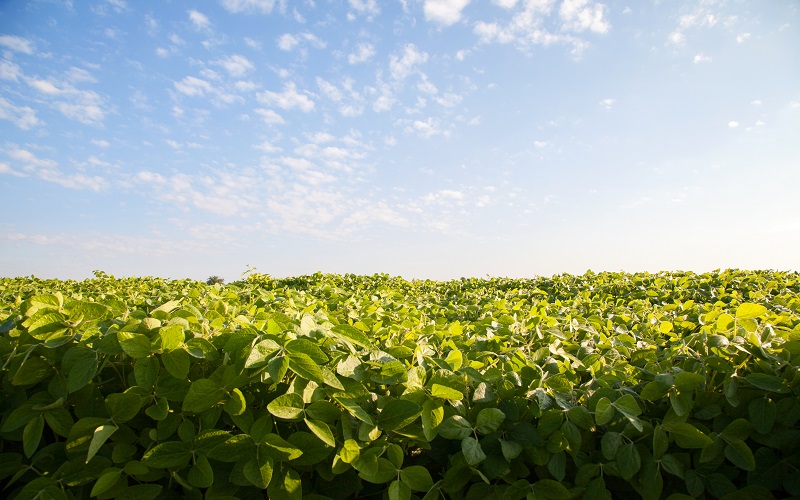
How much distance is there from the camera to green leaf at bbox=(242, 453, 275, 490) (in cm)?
171

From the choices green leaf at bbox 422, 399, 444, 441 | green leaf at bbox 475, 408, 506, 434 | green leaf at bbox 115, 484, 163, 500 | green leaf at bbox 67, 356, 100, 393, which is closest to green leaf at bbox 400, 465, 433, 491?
green leaf at bbox 422, 399, 444, 441

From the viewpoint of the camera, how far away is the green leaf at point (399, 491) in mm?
1764

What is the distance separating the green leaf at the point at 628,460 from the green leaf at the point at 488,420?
0.53 m

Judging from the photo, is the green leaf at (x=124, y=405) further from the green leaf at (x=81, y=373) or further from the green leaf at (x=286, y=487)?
the green leaf at (x=286, y=487)

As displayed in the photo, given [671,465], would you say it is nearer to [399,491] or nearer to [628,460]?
[628,460]

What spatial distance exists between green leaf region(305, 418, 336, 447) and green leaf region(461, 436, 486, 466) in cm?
51

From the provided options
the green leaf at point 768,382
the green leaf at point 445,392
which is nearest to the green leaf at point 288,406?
the green leaf at point 445,392

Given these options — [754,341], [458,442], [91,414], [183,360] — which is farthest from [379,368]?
[754,341]

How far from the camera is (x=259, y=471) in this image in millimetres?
1726

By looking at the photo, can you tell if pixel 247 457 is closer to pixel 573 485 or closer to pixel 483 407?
pixel 483 407

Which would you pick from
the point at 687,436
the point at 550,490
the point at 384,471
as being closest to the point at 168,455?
the point at 384,471

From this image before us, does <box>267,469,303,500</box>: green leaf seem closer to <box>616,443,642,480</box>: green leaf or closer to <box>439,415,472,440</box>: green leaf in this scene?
<box>439,415,472,440</box>: green leaf

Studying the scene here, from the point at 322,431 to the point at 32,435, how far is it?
3.96ft

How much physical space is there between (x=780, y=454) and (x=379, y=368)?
197 centimetres
